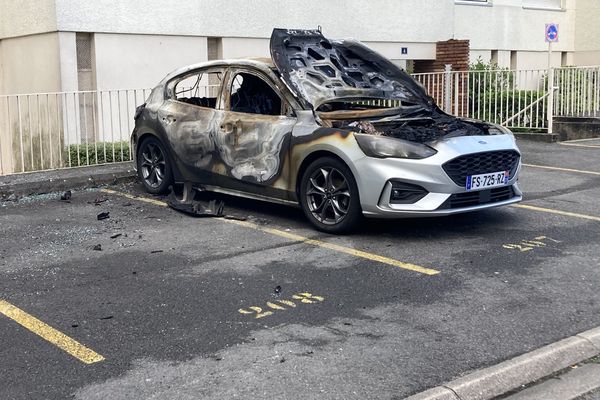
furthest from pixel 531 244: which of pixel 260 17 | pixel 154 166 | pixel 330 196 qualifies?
pixel 260 17

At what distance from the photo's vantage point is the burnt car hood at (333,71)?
779cm

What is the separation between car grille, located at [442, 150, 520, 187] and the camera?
272 inches

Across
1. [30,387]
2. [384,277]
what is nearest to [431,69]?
[384,277]

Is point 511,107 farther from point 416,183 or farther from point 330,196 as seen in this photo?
point 416,183

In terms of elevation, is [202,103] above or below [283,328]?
above

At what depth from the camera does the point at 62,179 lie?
10102mm

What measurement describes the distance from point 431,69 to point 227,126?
11924mm

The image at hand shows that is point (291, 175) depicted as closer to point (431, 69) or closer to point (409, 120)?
point (409, 120)

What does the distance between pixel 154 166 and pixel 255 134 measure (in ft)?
6.57

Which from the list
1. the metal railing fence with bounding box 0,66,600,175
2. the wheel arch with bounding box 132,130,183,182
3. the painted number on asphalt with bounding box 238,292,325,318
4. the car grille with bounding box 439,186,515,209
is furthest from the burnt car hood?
the painted number on asphalt with bounding box 238,292,325,318

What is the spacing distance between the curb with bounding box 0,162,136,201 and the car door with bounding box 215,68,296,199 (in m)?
2.77

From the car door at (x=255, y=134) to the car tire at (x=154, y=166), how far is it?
3.84ft

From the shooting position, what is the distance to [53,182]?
9977 millimetres

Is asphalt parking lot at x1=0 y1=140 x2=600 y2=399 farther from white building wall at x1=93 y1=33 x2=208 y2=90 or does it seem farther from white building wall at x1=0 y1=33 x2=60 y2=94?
white building wall at x1=93 y1=33 x2=208 y2=90
